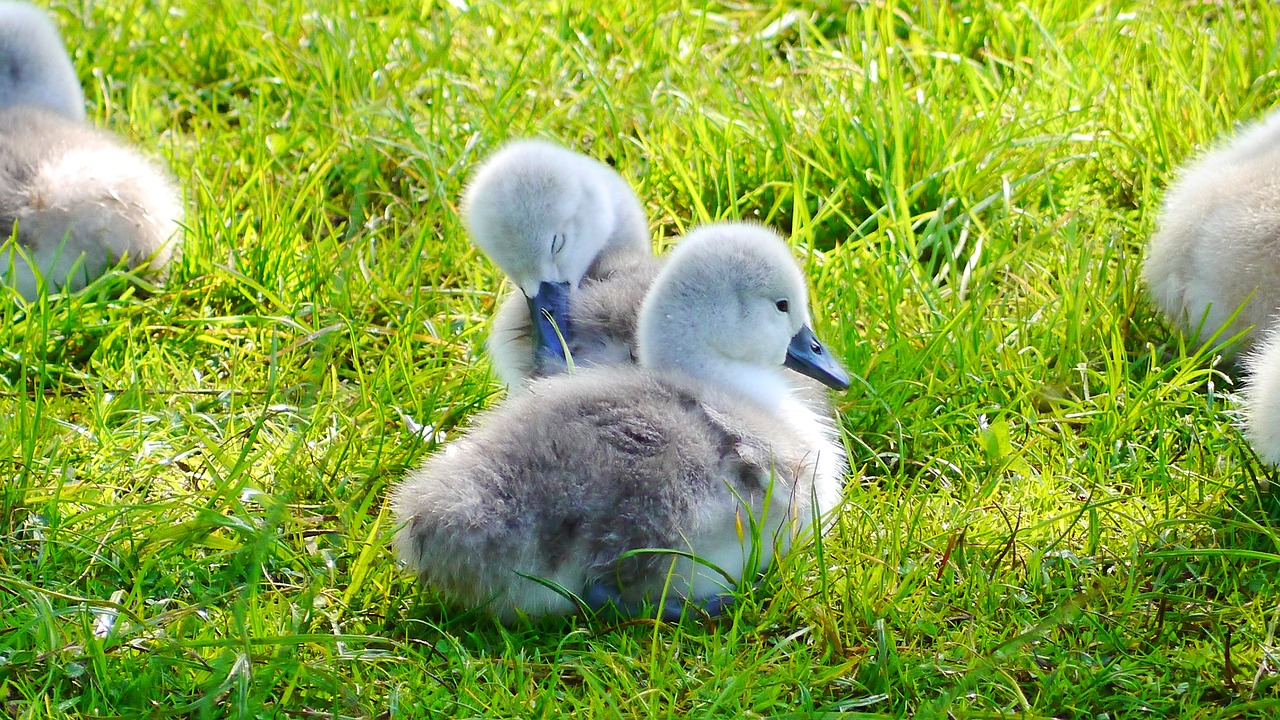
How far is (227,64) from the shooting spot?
5.57 metres

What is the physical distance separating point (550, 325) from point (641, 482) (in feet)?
2.91

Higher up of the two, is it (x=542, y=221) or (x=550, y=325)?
(x=542, y=221)

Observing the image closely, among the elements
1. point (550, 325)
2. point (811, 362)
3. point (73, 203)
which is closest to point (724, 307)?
point (811, 362)

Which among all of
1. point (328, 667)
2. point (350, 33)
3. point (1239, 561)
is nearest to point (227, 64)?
point (350, 33)

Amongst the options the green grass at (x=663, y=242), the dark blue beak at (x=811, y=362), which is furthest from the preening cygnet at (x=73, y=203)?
the dark blue beak at (x=811, y=362)

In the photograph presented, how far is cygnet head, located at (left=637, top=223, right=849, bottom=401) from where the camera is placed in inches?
128

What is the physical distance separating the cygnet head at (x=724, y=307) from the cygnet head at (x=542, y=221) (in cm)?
42

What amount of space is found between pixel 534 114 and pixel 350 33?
34.0 inches

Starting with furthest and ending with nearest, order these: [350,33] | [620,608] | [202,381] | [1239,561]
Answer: [350,33]
[202,381]
[1239,561]
[620,608]

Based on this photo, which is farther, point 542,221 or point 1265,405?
point 542,221

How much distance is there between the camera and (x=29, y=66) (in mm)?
4801

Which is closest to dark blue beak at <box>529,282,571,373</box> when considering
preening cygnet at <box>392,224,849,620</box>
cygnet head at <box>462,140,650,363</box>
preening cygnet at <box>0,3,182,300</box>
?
cygnet head at <box>462,140,650,363</box>

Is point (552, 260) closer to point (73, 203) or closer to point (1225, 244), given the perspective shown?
point (73, 203)

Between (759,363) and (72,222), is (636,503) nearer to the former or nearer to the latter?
(759,363)
